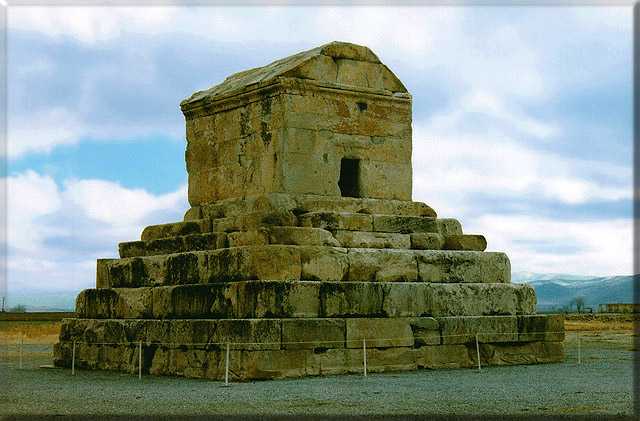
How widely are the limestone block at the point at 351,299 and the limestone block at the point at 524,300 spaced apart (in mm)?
2805

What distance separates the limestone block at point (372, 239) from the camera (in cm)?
1672

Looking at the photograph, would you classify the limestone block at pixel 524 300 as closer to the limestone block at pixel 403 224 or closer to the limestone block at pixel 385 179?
the limestone block at pixel 403 224

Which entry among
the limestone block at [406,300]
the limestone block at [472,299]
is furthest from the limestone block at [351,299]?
the limestone block at [472,299]

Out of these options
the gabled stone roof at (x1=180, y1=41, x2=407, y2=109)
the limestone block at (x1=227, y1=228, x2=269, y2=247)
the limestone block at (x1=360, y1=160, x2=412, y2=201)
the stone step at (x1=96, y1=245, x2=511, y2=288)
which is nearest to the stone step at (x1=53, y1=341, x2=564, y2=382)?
the stone step at (x1=96, y1=245, x2=511, y2=288)

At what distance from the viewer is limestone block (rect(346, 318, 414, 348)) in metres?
15.9

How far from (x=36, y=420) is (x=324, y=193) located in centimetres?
706

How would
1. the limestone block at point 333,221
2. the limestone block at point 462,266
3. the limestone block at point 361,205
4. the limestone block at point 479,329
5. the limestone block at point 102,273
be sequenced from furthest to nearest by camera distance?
the limestone block at point 102,273 < the limestone block at point 462,266 < the limestone block at point 361,205 < the limestone block at point 479,329 < the limestone block at point 333,221

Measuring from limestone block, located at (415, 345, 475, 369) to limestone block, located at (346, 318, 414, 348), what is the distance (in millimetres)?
294

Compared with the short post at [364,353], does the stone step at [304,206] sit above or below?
above

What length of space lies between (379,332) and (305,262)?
149cm

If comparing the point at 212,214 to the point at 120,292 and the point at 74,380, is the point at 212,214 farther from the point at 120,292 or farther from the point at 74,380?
the point at 74,380

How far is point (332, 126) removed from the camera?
695 inches

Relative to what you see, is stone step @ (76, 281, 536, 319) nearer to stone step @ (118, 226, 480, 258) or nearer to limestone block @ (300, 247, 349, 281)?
limestone block @ (300, 247, 349, 281)

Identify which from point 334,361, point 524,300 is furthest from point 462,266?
point 334,361
